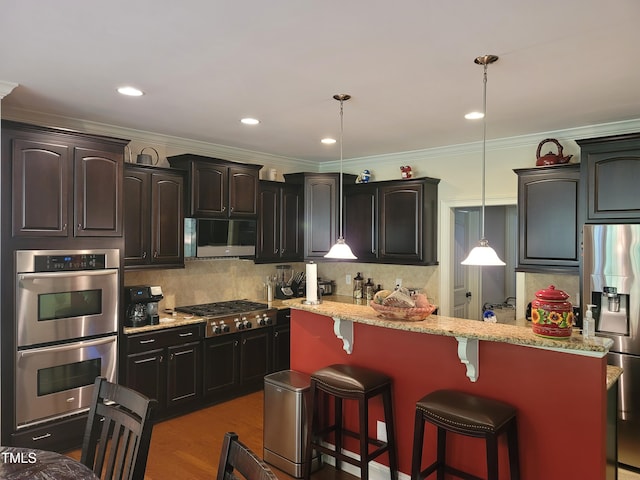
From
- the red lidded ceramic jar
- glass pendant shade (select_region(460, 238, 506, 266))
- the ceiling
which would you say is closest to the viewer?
the ceiling

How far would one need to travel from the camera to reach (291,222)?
5602 millimetres

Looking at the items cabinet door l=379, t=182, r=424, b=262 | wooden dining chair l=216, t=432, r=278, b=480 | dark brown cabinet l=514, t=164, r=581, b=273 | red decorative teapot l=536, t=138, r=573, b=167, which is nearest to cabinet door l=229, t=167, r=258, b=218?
cabinet door l=379, t=182, r=424, b=262

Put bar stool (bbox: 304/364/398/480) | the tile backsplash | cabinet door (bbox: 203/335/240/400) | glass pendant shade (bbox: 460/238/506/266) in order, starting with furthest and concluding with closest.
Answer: the tile backsplash < cabinet door (bbox: 203/335/240/400) < bar stool (bbox: 304/364/398/480) < glass pendant shade (bbox: 460/238/506/266)

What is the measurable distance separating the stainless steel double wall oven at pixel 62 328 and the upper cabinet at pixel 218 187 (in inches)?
42.4

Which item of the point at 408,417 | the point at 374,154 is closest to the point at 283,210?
the point at 374,154

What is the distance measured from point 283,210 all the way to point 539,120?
2911 mm

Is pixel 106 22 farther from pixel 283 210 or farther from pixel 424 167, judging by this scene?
pixel 424 167

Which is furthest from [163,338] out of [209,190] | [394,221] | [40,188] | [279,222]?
[394,221]

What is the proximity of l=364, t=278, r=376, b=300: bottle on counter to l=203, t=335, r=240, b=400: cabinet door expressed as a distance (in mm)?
1742

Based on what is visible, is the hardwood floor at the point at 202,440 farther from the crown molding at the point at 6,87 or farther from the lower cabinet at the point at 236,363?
the crown molding at the point at 6,87

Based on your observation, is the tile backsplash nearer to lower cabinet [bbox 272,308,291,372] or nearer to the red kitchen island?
lower cabinet [bbox 272,308,291,372]

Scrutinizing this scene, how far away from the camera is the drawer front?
393 centimetres

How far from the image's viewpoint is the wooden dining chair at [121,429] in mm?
1687

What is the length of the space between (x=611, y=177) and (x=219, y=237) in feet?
11.8
